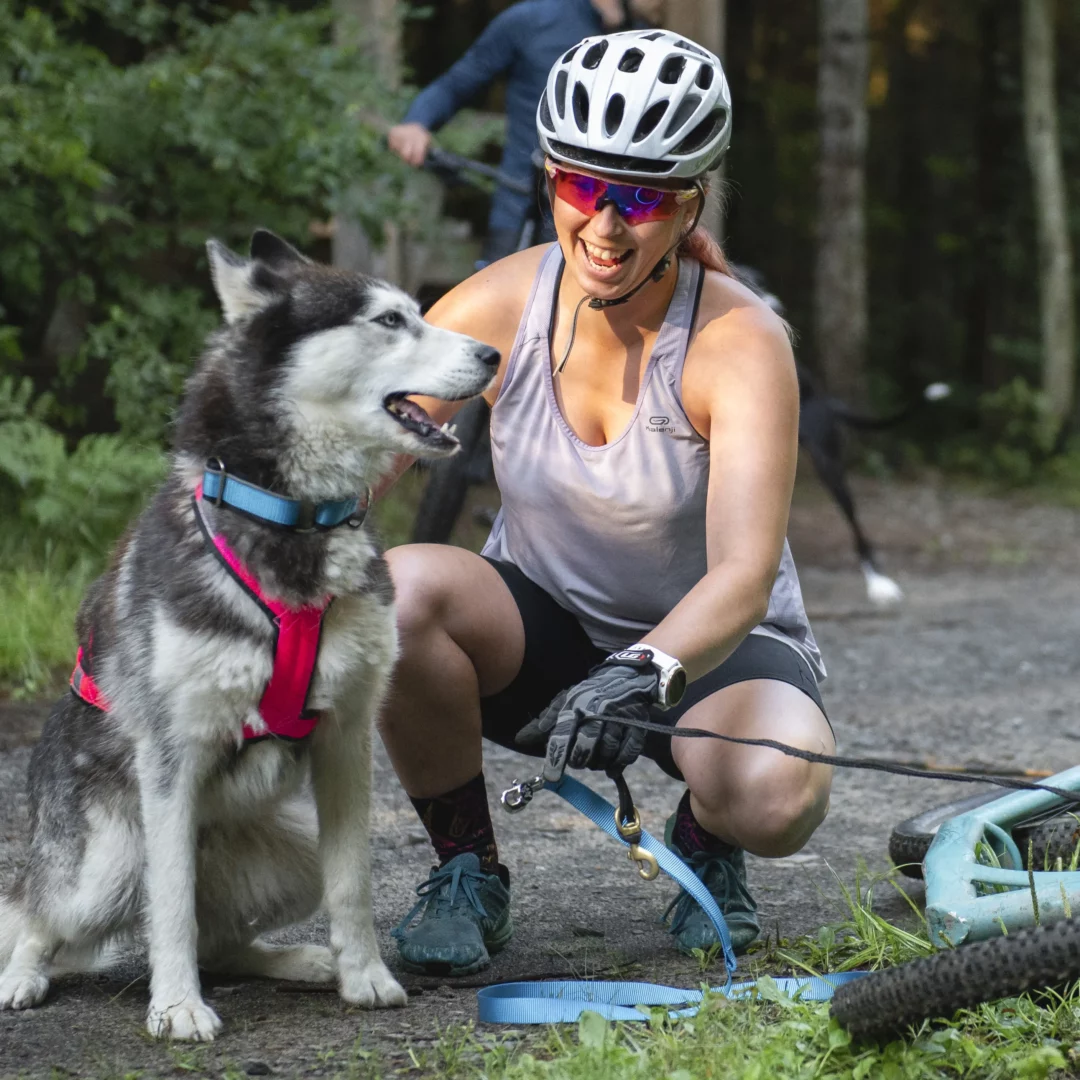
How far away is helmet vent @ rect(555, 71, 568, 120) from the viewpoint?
2.89 metres

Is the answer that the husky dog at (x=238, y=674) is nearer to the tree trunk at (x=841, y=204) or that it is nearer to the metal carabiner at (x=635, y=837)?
the metal carabiner at (x=635, y=837)

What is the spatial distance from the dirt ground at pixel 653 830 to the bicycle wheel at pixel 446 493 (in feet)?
4.66

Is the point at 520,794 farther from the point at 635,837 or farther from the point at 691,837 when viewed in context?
the point at 691,837

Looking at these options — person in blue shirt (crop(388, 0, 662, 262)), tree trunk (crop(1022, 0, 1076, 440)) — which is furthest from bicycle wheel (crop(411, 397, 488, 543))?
tree trunk (crop(1022, 0, 1076, 440))

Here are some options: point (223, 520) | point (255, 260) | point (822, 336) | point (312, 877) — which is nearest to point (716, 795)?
point (312, 877)

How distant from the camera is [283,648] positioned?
2523 millimetres

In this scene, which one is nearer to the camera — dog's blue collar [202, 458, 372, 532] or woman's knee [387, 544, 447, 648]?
dog's blue collar [202, 458, 372, 532]

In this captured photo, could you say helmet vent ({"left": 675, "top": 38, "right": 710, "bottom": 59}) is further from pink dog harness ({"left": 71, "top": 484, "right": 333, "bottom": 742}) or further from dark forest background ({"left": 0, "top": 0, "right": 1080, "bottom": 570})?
dark forest background ({"left": 0, "top": 0, "right": 1080, "bottom": 570})

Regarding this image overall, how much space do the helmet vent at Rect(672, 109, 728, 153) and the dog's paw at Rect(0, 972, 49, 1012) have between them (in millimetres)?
1992

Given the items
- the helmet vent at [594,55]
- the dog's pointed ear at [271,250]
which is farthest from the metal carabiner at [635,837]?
the helmet vent at [594,55]

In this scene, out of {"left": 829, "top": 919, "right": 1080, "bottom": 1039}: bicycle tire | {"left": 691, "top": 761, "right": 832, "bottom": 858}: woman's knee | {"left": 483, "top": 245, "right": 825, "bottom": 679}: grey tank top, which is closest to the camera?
{"left": 829, "top": 919, "right": 1080, "bottom": 1039}: bicycle tire

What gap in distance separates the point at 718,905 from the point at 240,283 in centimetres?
160

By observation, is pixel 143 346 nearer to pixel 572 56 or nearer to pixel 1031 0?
pixel 572 56

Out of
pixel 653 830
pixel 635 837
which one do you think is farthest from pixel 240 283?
pixel 653 830
